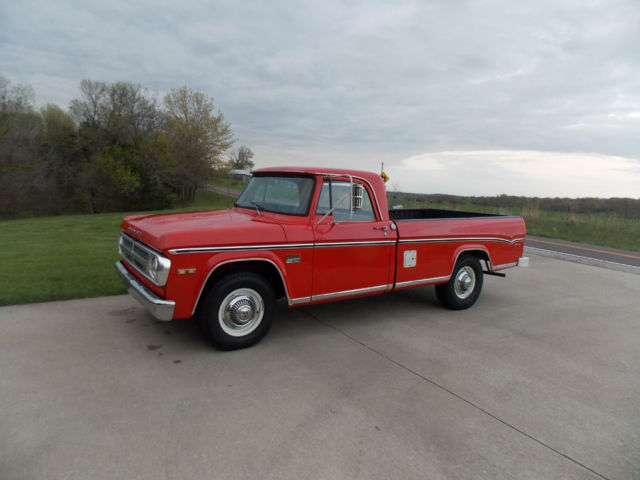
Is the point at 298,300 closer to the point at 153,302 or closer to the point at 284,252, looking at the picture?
the point at 284,252

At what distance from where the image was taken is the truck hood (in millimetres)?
3619

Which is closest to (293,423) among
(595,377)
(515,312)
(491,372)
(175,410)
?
(175,410)

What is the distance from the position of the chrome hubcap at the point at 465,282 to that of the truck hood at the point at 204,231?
9.84 ft

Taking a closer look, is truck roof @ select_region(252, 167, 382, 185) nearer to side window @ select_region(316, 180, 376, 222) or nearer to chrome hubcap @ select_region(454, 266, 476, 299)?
side window @ select_region(316, 180, 376, 222)

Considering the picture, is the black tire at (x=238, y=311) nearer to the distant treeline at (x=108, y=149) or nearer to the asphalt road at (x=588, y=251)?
the asphalt road at (x=588, y=251)

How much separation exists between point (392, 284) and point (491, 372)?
5.18 ft

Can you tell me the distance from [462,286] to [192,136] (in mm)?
30956

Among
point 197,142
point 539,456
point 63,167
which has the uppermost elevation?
point 197,142

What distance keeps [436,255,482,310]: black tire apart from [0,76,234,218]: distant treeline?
95.3ft

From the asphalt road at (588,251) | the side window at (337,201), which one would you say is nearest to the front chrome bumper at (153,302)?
the side window at (337,201)

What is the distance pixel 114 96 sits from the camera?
32.3 m

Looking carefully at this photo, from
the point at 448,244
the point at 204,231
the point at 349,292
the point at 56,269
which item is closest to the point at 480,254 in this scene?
the point at 448,244

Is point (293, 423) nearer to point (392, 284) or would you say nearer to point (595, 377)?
point (392, 284)

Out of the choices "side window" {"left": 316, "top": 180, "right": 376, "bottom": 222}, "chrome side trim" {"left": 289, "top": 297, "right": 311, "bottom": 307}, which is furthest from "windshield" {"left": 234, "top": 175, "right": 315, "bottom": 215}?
"chrome side trim" {"left": 289, "top": 297, "right": 311, "bottom": 307}
